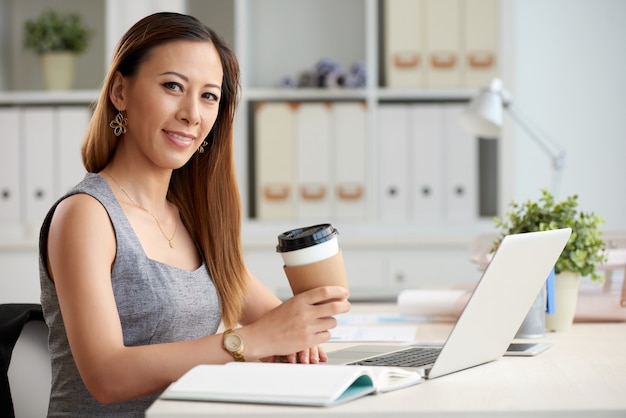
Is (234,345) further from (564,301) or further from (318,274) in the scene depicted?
(564,301)

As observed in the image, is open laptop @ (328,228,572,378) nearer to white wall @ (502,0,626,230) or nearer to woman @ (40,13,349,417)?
woman @ (40,13,349,417)

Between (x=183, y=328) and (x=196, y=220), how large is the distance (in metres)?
0.28

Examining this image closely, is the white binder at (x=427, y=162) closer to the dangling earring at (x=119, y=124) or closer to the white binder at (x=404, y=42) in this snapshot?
the white binder at (x=404, y=42)

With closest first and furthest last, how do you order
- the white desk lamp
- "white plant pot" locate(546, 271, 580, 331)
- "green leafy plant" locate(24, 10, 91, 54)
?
"white plant pot" locate(546, 271, 580, 331)
the white desk lamp
"green leafy plant" locate(24, 10, 91, 54)

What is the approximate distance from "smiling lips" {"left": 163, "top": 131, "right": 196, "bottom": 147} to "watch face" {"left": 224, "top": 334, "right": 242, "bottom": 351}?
0.41m

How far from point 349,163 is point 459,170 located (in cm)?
44

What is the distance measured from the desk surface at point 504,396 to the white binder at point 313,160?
225cm

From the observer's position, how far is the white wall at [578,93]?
368cm

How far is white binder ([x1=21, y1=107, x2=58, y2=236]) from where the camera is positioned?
143 inches

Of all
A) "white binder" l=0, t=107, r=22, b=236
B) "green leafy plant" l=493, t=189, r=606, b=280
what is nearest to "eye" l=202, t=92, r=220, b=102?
"green leafy plant" l=493, t=189, r=606, b=280

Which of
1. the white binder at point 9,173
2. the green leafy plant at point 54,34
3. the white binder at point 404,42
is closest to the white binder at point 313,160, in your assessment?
the white binder at point 404,42

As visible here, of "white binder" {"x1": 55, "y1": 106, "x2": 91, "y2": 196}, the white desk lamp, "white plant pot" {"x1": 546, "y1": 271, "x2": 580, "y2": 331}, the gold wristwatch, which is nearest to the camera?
the gold wristwatch

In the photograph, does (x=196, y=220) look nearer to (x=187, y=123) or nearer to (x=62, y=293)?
(x=187, y=123)

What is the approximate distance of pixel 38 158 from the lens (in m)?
3.63
